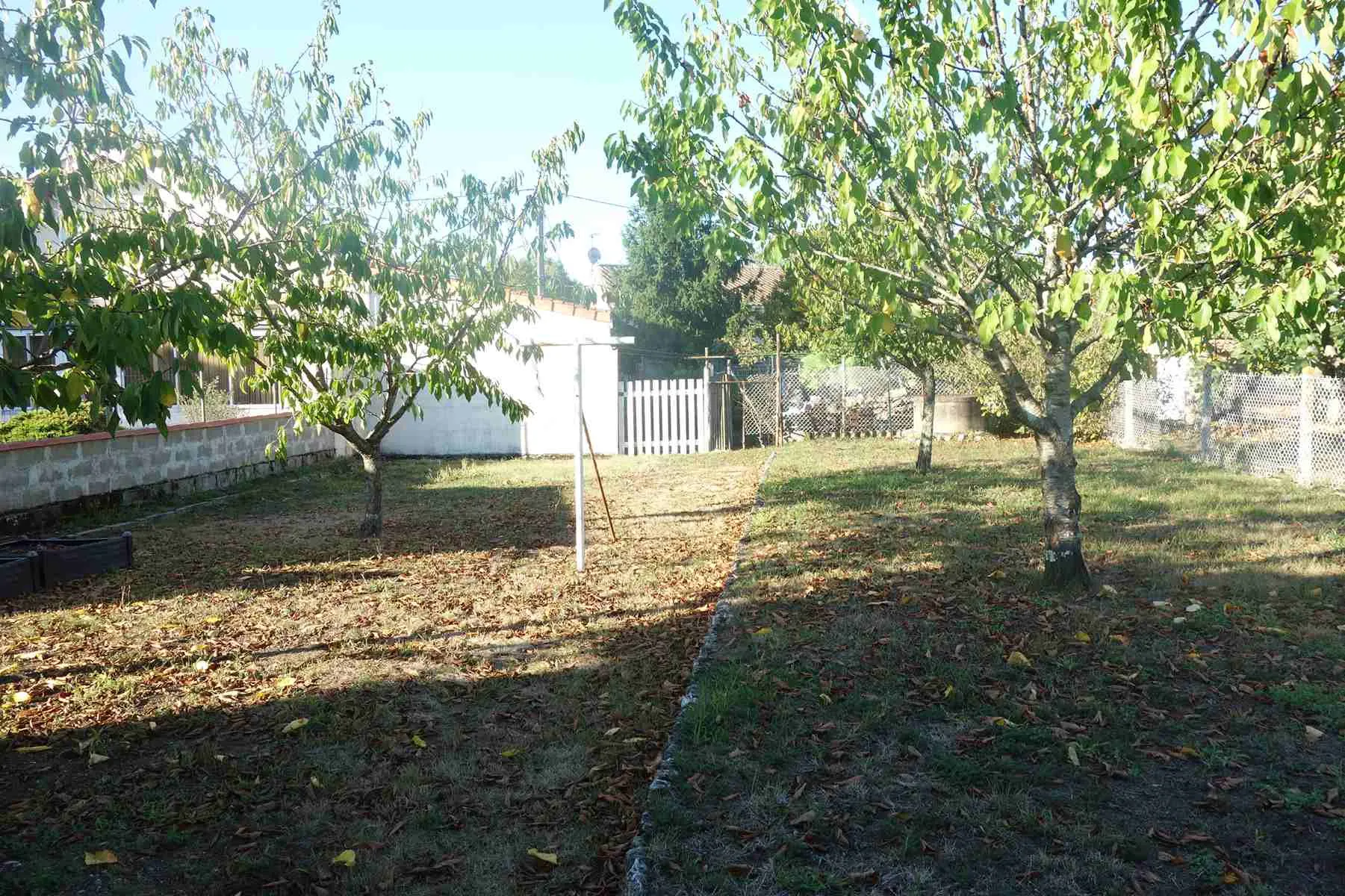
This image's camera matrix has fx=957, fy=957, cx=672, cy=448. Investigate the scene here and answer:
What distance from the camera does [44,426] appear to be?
11.5 m

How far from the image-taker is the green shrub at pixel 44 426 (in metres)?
11.3

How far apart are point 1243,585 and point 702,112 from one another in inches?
191

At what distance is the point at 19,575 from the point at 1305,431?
510 inches

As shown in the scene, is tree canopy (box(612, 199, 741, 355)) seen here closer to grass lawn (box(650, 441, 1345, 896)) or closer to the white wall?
the white wall

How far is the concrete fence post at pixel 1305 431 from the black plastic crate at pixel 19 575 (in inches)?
497

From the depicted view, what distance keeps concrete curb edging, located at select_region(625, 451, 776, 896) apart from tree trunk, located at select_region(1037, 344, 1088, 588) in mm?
2224

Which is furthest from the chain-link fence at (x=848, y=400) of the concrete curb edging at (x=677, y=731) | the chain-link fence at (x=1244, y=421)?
the concrete curb edging at (x=677, y=731)

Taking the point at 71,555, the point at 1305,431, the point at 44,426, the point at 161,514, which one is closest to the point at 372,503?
the point at 71,555

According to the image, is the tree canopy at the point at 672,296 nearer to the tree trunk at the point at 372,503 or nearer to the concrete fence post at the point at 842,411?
the concrete fence post at the point at 842,411

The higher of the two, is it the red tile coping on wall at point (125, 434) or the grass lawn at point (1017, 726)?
the red tile coping on wall at point (125, 434)

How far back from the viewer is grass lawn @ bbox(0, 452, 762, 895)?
340cm

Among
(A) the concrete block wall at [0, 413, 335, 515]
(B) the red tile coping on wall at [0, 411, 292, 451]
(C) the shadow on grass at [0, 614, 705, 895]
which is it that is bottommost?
(C) the shadow on grass at [0, 614, 705, 895]

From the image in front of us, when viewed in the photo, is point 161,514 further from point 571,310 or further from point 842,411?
point 842,411

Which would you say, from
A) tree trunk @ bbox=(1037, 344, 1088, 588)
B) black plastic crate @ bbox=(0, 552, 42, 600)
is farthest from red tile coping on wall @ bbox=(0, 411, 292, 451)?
tree trunk @ bbox=(1037, 344, 1088, 588)
